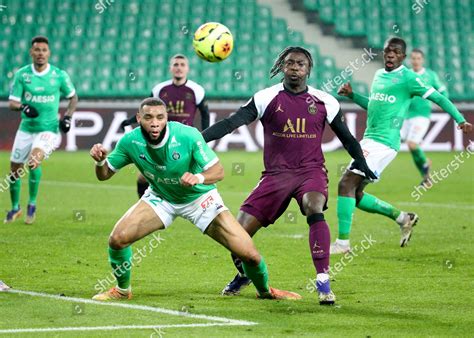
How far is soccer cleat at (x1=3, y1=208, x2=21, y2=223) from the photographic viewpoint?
14678mm

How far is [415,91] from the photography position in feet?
40.2

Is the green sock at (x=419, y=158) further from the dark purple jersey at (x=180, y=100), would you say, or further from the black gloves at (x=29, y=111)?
the black gloves at (x=29, y=111)

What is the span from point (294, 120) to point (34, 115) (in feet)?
20.9

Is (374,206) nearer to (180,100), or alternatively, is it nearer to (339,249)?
(339,249)

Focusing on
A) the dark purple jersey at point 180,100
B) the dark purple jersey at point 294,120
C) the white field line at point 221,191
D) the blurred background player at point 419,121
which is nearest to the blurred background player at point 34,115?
the dark purple jersey at point 180,100

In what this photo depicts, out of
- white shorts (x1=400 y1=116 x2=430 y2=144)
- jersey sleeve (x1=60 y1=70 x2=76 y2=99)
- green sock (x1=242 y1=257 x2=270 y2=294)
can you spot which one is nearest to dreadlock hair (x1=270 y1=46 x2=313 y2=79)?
green sock (x1=242 y1=257 x2=270 y2=294)

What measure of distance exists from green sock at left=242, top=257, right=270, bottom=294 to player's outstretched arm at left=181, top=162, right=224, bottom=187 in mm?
845

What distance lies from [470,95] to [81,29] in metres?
11.0

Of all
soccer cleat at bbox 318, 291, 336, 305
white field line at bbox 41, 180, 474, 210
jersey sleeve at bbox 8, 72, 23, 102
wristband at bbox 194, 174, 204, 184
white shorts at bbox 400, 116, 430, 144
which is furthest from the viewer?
white shorts at bbox 400, 116, 430, 144

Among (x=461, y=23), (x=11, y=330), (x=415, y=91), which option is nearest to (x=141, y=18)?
(x=461, y=23)

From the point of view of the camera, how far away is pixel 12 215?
14773 millimetres

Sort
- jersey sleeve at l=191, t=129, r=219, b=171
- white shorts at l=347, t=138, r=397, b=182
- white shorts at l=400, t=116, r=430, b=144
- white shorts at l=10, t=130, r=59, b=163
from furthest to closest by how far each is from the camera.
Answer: white shorts at l=400, t=116, r=430, b=144 → white shorts at l=10, t=130, r=59, b=163 → white shorts at l=347, t=138, r=397, b=182 → jersey sleeve at l=191, t=129, r=219, b=171

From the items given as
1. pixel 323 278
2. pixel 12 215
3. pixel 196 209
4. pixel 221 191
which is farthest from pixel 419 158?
pixel 196 209

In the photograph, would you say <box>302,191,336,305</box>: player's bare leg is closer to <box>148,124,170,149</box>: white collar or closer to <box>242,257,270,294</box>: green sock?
<box>242,257,270,294</box>: green sock
